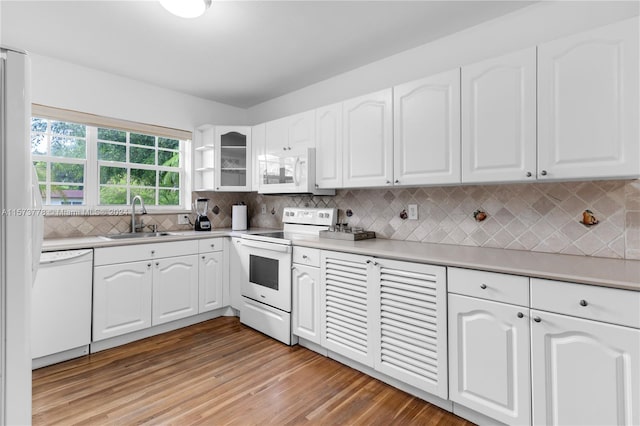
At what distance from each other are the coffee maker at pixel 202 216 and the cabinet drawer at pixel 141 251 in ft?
1.56

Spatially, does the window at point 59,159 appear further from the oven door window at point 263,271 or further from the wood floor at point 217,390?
the oven door window at point 263,271

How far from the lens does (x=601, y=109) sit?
155cm

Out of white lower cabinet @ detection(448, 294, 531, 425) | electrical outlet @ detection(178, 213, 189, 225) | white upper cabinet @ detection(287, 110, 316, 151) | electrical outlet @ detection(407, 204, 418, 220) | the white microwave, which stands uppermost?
white upper cabinet @ detection(287, 110, 316, 151)

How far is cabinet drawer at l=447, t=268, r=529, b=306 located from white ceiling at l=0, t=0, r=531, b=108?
1666 mm

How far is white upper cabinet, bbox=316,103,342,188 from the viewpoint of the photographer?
2711 mm

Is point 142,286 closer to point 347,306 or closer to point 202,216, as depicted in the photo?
point 202,216

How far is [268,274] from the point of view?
287 cm

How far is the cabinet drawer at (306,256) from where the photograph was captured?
2.48m

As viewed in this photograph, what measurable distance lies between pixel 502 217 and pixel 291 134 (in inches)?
76.5

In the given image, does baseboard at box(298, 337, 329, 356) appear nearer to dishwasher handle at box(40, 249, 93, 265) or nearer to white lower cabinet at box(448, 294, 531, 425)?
white lower cabinet at box(448, 294, 531, 425)

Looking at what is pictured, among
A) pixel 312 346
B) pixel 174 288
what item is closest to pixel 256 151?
pixel 174 288

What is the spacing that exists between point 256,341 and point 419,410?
56.8 inches

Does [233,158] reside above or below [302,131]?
below

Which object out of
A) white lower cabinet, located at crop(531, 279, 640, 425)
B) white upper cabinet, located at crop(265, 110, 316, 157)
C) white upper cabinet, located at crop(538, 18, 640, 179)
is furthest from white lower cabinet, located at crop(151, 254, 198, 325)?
white upper cabinet, located at crop(538, 18, 640, 179)
